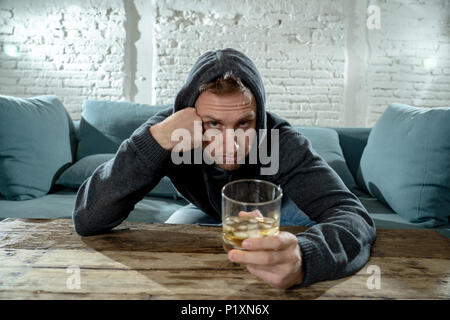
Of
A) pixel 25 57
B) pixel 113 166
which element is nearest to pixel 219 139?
pixel 113 166

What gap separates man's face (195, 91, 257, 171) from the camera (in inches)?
44.8

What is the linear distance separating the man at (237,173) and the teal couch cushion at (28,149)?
1142 millimetres

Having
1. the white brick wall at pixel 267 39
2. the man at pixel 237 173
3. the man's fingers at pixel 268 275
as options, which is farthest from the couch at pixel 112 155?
the man's fingers at pixel 268 275

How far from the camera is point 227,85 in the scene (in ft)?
3.91

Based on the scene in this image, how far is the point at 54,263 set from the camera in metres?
0.81

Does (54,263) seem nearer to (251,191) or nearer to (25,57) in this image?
(251,191)

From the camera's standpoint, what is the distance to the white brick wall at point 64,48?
129 inches

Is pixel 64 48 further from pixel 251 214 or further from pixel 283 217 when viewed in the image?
pixel 251 214

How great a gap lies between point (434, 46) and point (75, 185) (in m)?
3.59

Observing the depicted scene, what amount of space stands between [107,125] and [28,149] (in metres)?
0.57

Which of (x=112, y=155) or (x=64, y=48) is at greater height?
(x=64, y=48)

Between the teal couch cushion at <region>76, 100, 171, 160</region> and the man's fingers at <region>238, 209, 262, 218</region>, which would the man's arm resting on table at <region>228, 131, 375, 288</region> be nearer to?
the man's fingers at <region>238, 209, 262, 218</region>

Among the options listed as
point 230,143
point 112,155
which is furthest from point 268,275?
point 112,155

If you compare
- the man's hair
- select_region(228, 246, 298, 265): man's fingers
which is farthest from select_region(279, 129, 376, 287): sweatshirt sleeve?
the man's hair
